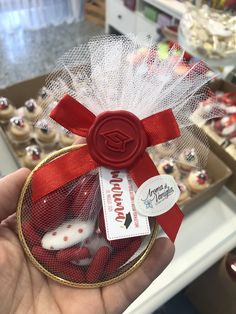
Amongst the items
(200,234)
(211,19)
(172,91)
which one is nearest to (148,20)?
(211,19)

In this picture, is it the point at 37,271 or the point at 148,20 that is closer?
the point at 37,271

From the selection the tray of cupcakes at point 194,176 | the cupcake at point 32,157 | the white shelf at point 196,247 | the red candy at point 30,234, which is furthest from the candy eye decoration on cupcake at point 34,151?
the red candy at point 30,234

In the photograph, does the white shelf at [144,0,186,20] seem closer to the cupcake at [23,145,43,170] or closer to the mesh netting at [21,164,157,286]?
the cupcake at [23,145,43,170]

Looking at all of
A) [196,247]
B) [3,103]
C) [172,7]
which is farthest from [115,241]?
[172,7]

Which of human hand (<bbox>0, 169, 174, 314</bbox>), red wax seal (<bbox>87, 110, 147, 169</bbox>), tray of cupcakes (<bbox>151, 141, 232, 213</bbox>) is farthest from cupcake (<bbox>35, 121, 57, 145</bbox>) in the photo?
red wax seal (<bbox>87, 110, 147, 169</bbox>)

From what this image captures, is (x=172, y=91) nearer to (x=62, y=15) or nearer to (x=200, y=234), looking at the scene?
(x=200, y=234)

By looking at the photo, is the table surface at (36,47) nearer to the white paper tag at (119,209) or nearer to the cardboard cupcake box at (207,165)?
the cardboard cupcake box at (207,165)
